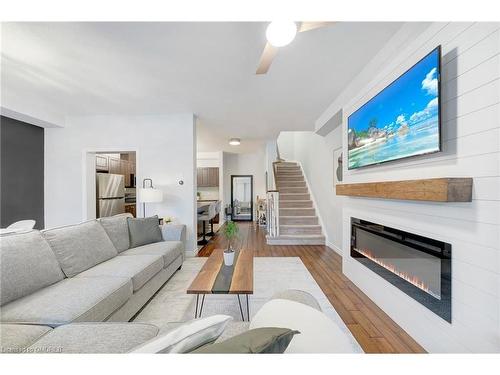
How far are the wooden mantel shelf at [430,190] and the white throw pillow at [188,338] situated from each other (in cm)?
141

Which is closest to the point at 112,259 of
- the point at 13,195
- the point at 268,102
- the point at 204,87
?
the point at 204,87

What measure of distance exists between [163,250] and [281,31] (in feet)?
8.37

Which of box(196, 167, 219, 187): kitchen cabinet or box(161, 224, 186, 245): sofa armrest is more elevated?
box(196, 167, 219, 187): kitchen cabinet

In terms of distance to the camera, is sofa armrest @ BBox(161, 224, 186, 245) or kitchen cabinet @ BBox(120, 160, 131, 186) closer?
sofa armrest @ BBox(161, 224, 186, 245)

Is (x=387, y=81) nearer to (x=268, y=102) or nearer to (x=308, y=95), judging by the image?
(x=308, y=95)

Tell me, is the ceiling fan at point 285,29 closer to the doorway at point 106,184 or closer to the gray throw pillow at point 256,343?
the gray throw pillow at point 256,343

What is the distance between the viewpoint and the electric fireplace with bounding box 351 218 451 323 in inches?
57.0

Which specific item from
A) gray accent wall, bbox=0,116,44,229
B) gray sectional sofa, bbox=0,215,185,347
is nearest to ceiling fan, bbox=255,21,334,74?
gray sectional sofa, bbox=0,215,185,347

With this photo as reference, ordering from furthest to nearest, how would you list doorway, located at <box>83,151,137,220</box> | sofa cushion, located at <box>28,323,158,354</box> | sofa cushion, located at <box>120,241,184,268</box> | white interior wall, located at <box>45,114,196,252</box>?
doorway, located at <box>83,151,137,220</box> < white interior wall, located at <box>45,114,196,252</box> < sofa cushion, located at <box>120,241,184,268</box> < sofa cushion, located at <box>28,323,158,354</box>

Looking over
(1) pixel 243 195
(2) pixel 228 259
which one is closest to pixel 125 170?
(1) pixel 243 195

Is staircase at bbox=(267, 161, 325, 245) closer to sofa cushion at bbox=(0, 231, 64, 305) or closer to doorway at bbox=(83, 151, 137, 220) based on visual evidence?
doorway at bbox=(83, 151, 137, 220)

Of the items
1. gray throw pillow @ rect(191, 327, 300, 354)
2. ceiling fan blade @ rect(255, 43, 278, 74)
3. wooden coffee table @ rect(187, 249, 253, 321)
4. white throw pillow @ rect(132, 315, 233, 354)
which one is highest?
ceiling fan blade @ rect(255, 43, 278, 74)

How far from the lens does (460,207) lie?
4.30 feet

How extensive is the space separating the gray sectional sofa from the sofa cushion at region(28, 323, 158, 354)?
137mm
